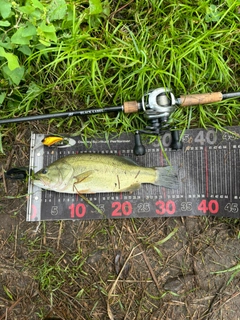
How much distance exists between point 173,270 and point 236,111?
5.37ft

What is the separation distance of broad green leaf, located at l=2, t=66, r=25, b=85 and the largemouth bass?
858mm

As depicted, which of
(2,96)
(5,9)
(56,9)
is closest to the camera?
(5,9)

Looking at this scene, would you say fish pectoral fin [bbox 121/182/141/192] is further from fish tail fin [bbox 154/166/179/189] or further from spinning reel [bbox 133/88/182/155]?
spinning reel [bbox 133/88/182/155]

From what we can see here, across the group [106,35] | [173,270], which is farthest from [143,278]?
[106,35]

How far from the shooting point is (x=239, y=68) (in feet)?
9.71

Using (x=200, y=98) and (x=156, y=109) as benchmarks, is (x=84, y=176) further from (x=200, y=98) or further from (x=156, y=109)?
(x=200, y=98)

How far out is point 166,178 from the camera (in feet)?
9.64

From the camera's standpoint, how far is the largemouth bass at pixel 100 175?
292 centimetres

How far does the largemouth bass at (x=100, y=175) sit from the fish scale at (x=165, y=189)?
0.33ft

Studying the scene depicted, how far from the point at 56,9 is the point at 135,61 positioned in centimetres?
83

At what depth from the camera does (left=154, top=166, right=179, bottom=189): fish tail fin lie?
9.61 feet

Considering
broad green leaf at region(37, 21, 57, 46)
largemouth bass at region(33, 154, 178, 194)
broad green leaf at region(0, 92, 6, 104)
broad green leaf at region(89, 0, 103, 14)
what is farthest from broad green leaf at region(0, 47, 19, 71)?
largemouth bass at region(33, 154, 178, 194)

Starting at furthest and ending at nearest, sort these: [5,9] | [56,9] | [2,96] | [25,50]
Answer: [2,96] < [25,50] < [56,9] < [5,9]

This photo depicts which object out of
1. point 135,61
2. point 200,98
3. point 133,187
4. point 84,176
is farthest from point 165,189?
point 135,61
